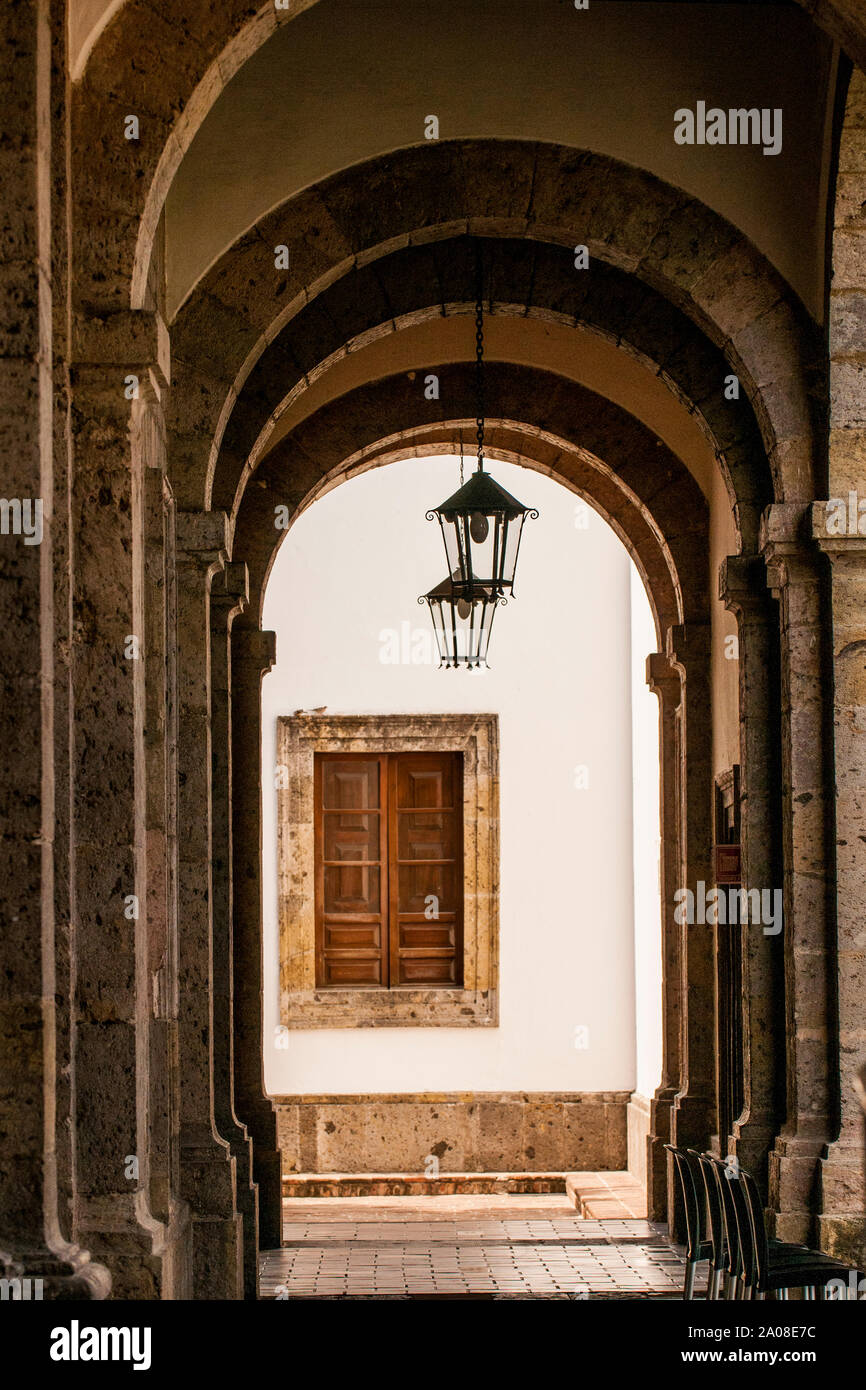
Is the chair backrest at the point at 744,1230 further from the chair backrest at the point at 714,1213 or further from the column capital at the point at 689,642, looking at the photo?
the column capital at the point at 689,642

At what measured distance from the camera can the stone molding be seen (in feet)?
46.6

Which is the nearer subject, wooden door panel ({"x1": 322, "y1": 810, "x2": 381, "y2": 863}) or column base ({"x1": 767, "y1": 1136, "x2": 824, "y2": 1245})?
column base ({"x1": 767, "y1": 1136, "x2": 824, "y2": 1245})

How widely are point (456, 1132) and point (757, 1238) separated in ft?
27.8

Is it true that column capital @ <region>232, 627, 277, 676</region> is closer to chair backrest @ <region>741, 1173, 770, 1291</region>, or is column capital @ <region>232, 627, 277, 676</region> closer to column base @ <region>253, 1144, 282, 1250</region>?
column base @ <region>253, 1144, 282, 1250</region>

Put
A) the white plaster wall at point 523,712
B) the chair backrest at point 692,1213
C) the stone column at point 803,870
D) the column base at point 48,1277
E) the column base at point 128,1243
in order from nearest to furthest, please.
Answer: the column base at point 48,1277
the column base at point 128,1243
the stone column at point 803,870
the chair backrest at point 692,1213
the white plaster wall at point 523,712

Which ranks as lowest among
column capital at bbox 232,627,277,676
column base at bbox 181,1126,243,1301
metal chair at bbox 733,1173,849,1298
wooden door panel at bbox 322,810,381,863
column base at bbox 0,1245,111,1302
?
column base at bbox 181,1126,243,1301

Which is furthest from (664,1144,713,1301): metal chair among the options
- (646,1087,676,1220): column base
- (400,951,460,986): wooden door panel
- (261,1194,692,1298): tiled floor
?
(400,951,460,986): wooden door panel

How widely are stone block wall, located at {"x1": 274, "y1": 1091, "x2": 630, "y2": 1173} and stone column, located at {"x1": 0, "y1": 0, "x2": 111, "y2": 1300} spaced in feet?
33.1

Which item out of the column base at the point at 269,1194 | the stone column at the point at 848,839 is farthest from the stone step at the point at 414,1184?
the stone column at the point at 848,839

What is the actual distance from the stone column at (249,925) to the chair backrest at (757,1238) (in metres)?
4.44

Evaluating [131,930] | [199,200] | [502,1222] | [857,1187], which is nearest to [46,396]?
[131,930]

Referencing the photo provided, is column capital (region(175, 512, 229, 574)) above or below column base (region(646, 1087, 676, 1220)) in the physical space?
above

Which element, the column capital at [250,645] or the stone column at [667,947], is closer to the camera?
the column capital at [250,645]

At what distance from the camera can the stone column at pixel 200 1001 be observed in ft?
25.2
